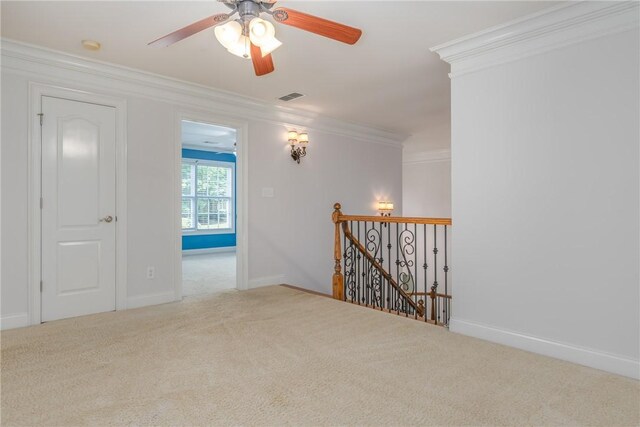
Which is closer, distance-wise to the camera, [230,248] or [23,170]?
[23,170]

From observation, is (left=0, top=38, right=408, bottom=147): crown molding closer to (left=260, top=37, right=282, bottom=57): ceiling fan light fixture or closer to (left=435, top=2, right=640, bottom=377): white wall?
(left=260, top=37, right=282, bottom=57): ceiling fan light fixture

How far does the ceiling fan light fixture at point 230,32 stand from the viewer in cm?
200

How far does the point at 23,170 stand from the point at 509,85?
155 inches

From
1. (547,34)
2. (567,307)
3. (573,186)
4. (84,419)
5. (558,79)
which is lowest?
(84,419)

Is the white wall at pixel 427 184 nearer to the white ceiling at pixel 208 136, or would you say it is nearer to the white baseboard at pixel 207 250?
the white ceiling at pixel 208 136

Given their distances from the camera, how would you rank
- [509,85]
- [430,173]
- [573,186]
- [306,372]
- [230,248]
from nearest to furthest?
1. [306,372]
2. [573,186]
3. [509,85]
4. [430,173]
5. [230,248]

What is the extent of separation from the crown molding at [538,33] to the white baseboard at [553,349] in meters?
A: 2.01

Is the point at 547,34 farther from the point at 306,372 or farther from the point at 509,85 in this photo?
the point at 306,372

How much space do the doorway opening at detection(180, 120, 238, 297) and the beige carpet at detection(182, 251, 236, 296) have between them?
2 cm

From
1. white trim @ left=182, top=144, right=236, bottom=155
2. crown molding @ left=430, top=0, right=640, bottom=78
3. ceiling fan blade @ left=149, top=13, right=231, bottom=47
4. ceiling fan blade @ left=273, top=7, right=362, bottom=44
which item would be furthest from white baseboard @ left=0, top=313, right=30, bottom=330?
white trim @ left=182, top=144, right=236, bottom=155

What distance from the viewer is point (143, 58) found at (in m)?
3.26

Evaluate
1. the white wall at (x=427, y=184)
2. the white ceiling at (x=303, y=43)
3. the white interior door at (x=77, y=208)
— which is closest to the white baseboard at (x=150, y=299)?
the white interior door at (x=77, y=208)

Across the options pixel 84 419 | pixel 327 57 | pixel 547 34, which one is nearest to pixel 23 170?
pixel 84 419

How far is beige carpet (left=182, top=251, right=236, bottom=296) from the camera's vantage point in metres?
4.78
